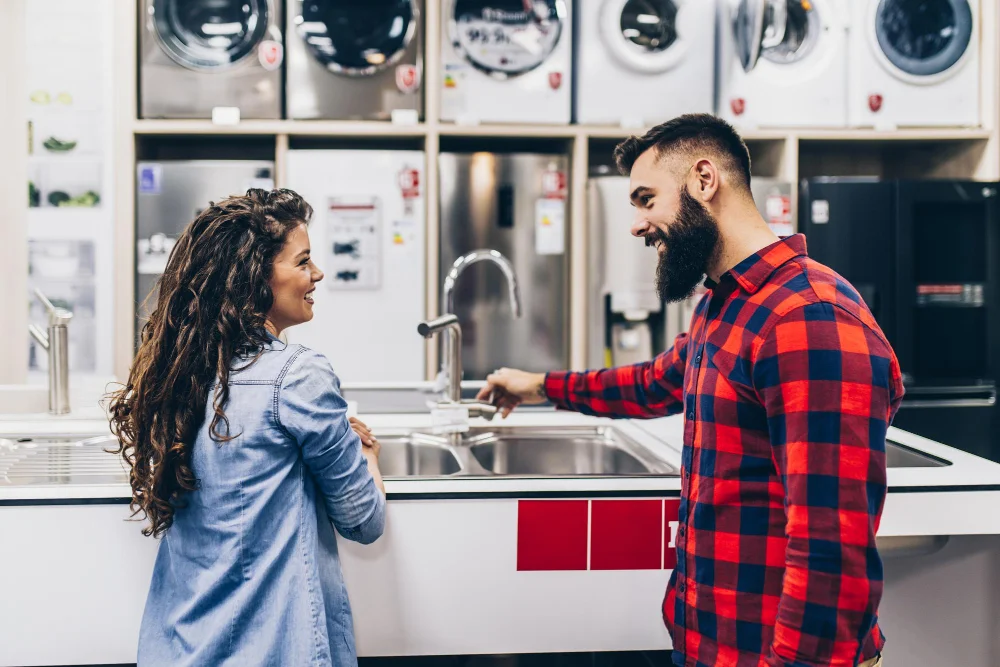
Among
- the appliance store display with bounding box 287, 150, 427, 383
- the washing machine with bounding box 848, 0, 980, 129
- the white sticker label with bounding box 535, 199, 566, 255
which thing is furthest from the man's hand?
the washing machine with bounding box 848, 0, 980, 129

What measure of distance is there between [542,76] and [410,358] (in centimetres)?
124

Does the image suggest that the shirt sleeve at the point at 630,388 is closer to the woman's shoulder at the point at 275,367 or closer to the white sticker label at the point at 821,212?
the woman's shoulder at the point at 275,367

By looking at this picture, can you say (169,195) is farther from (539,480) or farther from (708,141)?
(708,141)

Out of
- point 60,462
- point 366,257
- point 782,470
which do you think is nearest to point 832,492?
point 782,470

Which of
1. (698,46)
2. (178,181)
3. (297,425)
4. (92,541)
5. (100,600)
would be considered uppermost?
(698,46)

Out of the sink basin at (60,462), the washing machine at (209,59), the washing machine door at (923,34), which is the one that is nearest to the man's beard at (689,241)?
the sink basin at (60,462)

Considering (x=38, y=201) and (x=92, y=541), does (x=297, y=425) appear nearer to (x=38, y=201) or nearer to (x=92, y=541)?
(x=92, y=541)

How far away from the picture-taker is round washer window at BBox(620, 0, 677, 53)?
11.9 feet

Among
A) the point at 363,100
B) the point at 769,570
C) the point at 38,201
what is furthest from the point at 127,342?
the point at 769,570

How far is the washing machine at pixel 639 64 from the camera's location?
3.55 m

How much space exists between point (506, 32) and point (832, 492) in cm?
286

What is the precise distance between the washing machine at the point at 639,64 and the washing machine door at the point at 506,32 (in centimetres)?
12

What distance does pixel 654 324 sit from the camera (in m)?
3.58

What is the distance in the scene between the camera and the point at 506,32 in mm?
3529
